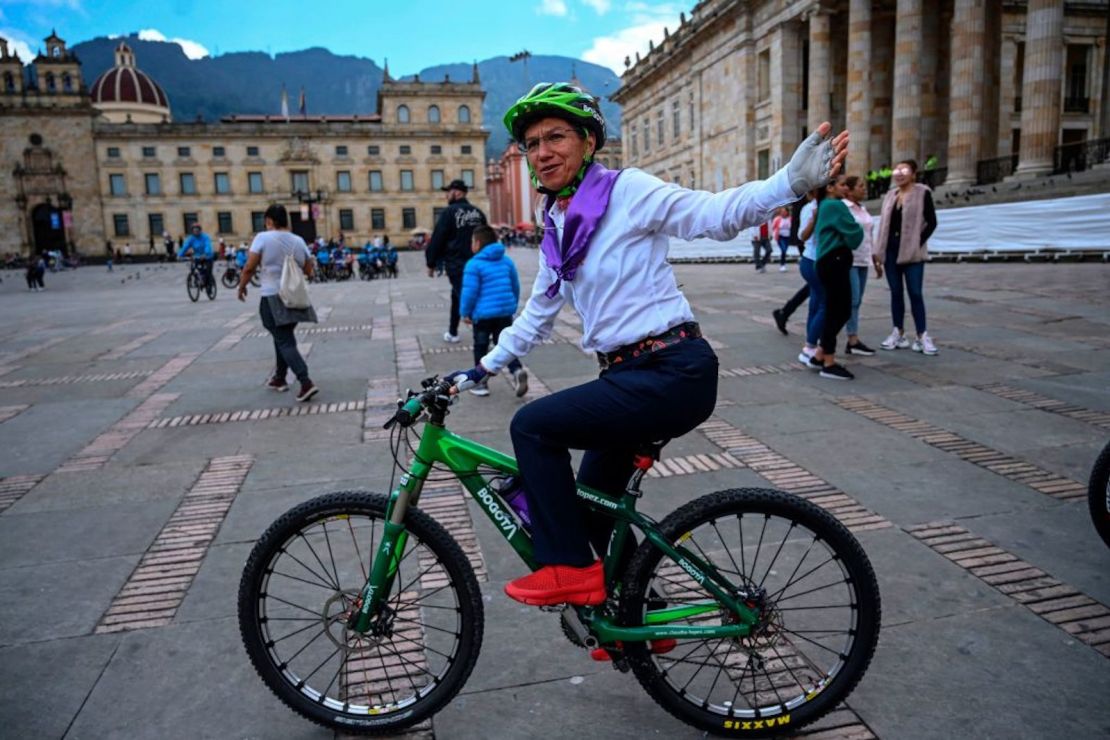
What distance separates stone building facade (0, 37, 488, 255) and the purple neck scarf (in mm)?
79824

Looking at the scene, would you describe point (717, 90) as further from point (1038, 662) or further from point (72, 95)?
point (72, 95)

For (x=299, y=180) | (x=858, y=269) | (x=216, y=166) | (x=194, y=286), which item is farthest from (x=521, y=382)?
(x=216, y=166)

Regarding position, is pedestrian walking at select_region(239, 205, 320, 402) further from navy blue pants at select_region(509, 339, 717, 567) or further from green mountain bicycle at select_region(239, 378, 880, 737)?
navy blue pants at select_region(509, 339, 717, 567)

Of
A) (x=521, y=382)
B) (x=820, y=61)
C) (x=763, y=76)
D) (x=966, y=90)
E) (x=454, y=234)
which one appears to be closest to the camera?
(x=521, y=382)

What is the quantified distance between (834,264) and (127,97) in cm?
10855

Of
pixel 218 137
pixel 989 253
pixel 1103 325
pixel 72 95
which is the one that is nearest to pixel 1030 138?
pixel 989 253

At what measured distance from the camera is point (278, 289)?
7.29 meters

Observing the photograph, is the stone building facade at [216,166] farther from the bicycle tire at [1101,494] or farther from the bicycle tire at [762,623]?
the bicycle tire at [762,623]

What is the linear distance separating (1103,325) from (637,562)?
943 cm

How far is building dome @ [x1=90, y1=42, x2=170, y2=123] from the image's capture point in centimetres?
9294

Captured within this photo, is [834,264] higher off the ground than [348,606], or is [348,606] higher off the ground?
[834,264]

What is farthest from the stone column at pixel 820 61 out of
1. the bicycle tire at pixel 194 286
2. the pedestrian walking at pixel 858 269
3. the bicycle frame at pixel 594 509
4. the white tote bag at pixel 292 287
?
the bicycle frame at pixel 594 509

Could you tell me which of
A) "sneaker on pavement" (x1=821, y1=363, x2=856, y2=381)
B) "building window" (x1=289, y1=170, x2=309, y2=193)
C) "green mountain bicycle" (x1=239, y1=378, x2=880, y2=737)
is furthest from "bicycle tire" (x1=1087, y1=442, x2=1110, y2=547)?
"building window" (x1=289, y1=170, x2=309, y2=193)

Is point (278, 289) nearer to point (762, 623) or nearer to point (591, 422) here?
point (591, 422)
